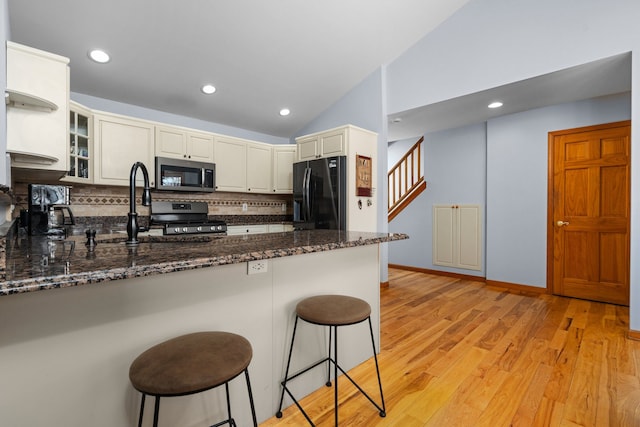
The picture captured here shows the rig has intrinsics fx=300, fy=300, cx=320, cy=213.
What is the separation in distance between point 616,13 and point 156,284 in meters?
3.99

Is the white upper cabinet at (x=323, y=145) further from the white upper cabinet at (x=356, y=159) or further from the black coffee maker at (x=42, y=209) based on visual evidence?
the black coffee maker at (x=42, y=209)

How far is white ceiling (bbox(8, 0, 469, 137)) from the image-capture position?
8.38 feet

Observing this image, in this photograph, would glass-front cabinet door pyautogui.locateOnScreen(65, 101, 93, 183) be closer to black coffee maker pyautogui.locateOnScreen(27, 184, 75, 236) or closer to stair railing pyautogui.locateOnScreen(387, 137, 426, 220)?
black coffee maker pyautogui.locateOnScreen(27, 184, 75, 236)

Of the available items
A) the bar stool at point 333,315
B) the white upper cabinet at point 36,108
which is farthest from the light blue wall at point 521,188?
the white upper cabinet at point 36,108

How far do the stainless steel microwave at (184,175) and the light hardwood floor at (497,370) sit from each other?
2.65m

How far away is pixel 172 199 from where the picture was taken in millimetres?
3926

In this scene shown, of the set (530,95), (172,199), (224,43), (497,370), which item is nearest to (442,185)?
(530,95)

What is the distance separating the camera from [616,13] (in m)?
2.56

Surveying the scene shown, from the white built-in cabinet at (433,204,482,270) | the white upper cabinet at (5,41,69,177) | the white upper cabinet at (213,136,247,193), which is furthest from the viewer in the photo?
the white built-in cabinet at (433,204,482,270)

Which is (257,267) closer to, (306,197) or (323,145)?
(306,197)

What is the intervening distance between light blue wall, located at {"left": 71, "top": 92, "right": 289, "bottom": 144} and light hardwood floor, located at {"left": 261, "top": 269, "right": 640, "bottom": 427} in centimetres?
328

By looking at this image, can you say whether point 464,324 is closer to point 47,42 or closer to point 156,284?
point 156,284

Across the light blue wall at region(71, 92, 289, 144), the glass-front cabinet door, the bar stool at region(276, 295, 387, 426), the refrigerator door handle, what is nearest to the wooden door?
the refrigerator door handle

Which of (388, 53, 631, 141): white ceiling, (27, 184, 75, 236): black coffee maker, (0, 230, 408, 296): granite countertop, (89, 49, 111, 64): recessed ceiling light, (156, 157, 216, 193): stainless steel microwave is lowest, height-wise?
(0, 230, 408, 296): granite countertop
